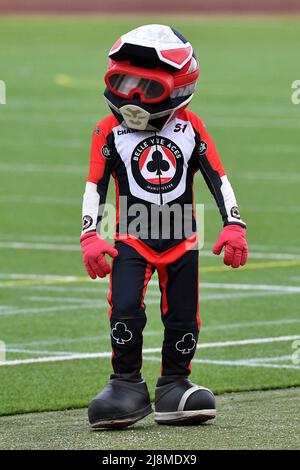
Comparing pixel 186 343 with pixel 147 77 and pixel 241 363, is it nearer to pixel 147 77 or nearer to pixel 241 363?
pixel 147 77

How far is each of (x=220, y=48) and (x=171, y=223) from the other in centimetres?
3545

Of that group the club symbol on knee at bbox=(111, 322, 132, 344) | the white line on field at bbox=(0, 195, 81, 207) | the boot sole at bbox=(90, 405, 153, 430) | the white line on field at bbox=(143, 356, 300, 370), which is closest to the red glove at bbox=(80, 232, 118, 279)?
the club symbol on knee at bbox=(111, 322, 132, 344)

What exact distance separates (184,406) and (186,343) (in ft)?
1.05

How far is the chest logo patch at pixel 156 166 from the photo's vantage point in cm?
756

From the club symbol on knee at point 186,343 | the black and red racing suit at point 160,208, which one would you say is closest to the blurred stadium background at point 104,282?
the club symbol on knee at point 186,343

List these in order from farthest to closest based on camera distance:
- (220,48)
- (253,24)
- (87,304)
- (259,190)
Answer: (253,24)
(220,48)
(259,190)
(87,304)

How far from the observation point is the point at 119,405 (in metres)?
7.41

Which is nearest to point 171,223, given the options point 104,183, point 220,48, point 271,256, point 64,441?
point 104,183

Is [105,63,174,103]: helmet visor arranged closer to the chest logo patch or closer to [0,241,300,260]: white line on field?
the chest logo patch

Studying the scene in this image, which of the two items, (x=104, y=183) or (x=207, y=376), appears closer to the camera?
(x=104, y=183)

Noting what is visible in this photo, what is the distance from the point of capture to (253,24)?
5334 centimetres

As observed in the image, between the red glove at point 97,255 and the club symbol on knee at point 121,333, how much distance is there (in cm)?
27

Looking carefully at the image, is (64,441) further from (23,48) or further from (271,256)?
(23,48)

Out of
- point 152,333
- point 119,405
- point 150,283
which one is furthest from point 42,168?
point 119,405
